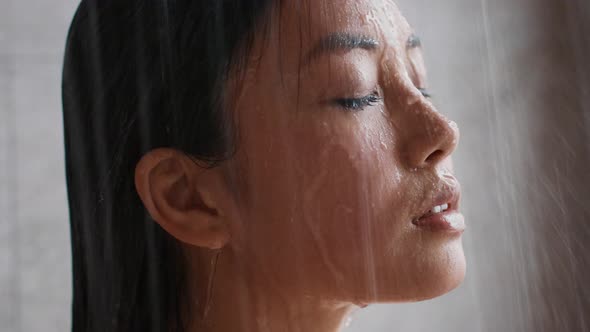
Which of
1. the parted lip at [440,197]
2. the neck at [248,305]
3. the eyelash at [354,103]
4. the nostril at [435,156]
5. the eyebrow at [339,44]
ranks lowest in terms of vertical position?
the neck at [248,305]

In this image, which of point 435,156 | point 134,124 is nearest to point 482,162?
point 435,156

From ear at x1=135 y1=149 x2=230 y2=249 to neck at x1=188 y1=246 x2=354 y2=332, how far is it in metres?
0.03

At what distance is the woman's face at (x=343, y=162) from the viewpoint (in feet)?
1.79

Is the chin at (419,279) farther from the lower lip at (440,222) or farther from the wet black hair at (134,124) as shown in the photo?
the wet black hair at (134,124)

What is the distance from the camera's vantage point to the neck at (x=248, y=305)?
1.98ft

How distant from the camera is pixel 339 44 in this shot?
554 millimetres

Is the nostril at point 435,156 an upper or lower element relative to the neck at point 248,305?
upper

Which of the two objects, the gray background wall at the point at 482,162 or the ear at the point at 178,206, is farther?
the gray background wall at the point at 482,162

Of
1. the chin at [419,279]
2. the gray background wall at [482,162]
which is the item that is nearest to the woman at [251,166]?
the chin at [419,279]

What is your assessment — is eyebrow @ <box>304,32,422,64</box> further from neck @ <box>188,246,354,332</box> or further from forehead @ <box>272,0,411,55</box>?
neck @ <box>188,246,354,332</box>

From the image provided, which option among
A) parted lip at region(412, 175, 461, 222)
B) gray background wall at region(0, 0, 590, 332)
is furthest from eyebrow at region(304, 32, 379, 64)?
gray background wall at region(0, 0, 590, 332)

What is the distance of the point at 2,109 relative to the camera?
28.2 inches

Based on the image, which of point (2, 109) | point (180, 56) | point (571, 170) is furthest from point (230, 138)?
point (571, 170)

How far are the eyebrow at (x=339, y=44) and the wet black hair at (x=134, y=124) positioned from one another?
57 mm
